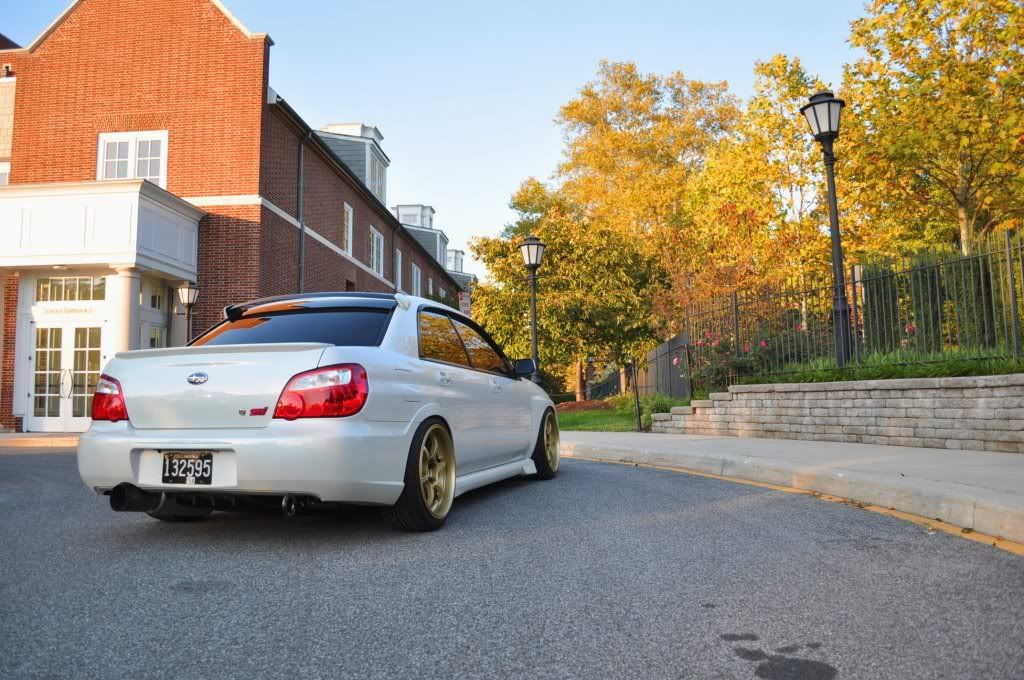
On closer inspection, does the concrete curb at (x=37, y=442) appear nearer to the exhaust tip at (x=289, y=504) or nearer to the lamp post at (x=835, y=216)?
the exhaust tip at (x=289, y=504)

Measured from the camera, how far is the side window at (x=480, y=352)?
6209 millimetres

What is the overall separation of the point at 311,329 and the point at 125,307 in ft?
42.0

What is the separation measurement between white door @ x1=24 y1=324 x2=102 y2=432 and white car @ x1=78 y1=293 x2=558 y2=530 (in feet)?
46.0

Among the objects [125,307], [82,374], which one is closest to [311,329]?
[125,307]

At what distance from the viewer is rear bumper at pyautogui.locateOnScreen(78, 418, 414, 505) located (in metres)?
4.15

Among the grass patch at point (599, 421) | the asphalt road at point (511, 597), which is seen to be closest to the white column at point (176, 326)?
the grass patch at point (599, 421)

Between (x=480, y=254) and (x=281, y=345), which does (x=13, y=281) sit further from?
(x=281, y=345)

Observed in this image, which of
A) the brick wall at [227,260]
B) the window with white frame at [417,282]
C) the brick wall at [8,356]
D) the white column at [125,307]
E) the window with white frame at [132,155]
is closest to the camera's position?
the white column at [125,307]

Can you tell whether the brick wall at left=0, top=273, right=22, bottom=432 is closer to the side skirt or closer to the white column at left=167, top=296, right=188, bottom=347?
the white column at left=167, top=296, right=188, bottom=347

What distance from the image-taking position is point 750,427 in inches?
454

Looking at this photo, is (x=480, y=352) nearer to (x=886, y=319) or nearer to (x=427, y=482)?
(x=427, y=482)

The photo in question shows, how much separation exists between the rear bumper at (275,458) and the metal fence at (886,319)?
23.2 feet

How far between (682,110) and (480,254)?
1258 cm

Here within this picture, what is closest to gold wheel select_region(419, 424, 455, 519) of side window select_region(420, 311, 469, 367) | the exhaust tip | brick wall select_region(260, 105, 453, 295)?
side window select_region(420, 311, 469, 367)
